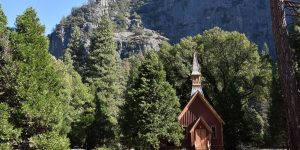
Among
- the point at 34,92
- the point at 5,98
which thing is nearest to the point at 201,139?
the point at 34,92

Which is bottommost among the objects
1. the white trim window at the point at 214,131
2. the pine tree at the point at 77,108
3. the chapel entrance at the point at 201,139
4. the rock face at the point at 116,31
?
the chapel entrance at the point at 201,139

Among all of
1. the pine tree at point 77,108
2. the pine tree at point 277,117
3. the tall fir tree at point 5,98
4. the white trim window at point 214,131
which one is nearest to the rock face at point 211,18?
the pine tree at point 77,108

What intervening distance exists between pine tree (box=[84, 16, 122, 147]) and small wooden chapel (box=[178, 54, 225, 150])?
31.4 feet

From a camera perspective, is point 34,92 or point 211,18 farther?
point 211,18

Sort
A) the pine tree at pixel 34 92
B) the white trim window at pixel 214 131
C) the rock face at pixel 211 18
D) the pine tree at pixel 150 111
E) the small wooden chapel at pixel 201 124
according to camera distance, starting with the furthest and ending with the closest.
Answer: the rock face at pixel 211 18 < the white trim window at pixel 214 131 < the small wooden chapel at pixel 201 124 < the pine tree at pixel 150 111 < the pine tree at pixel 34 92

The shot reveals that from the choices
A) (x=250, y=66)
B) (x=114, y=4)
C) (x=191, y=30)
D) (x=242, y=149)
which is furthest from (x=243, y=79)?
(x=114, y=4)

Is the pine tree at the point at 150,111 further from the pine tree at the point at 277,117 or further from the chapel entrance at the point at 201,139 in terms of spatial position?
the pine tree at the point at 277,117

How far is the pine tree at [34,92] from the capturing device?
21.5 meters

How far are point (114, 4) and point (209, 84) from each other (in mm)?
142943

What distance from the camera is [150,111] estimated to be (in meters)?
32.5

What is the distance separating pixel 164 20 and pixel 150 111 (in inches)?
5382

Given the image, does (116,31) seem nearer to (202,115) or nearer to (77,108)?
(77,108)

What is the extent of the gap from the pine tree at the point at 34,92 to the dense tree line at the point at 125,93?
0.05 metres

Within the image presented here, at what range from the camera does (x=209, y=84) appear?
48.0 m
